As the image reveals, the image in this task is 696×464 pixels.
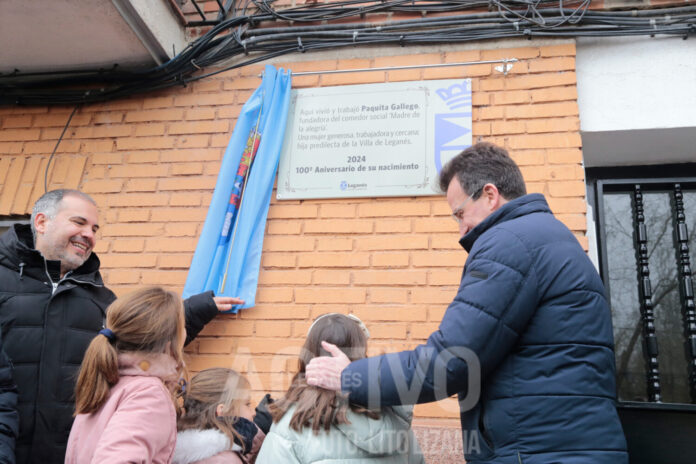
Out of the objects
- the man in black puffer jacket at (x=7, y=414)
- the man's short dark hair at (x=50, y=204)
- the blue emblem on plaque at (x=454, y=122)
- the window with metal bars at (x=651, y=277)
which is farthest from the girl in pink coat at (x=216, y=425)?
the window with metal bars at (x=651, y=277)

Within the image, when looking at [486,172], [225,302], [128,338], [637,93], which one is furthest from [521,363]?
[637,93]

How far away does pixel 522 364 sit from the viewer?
5.53 ft

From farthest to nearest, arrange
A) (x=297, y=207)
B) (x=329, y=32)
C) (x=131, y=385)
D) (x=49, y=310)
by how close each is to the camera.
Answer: (x=329, y=32) < (x=297, y=207) < (x=49, y=310) < (x=131, y=385)

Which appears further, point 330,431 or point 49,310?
point 49,310

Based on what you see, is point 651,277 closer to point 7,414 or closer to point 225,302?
point 225,302

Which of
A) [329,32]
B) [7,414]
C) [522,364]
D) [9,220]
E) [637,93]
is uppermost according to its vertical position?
[329,32]

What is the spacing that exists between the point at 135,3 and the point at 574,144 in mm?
2511

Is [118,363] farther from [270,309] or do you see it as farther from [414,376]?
[270,309]

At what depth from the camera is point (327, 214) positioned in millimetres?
3186

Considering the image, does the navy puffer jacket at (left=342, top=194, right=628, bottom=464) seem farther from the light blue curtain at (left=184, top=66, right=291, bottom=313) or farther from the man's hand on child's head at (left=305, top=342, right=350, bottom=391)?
the light blue curtain at (left=184, top=66, right=291, bottom=313)

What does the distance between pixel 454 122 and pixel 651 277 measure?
1383mm

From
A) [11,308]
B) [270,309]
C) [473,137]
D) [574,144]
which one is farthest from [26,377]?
[574,144]

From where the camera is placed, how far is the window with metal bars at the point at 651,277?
2.98 metres

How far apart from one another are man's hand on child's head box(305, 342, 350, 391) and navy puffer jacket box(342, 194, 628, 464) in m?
0.10
